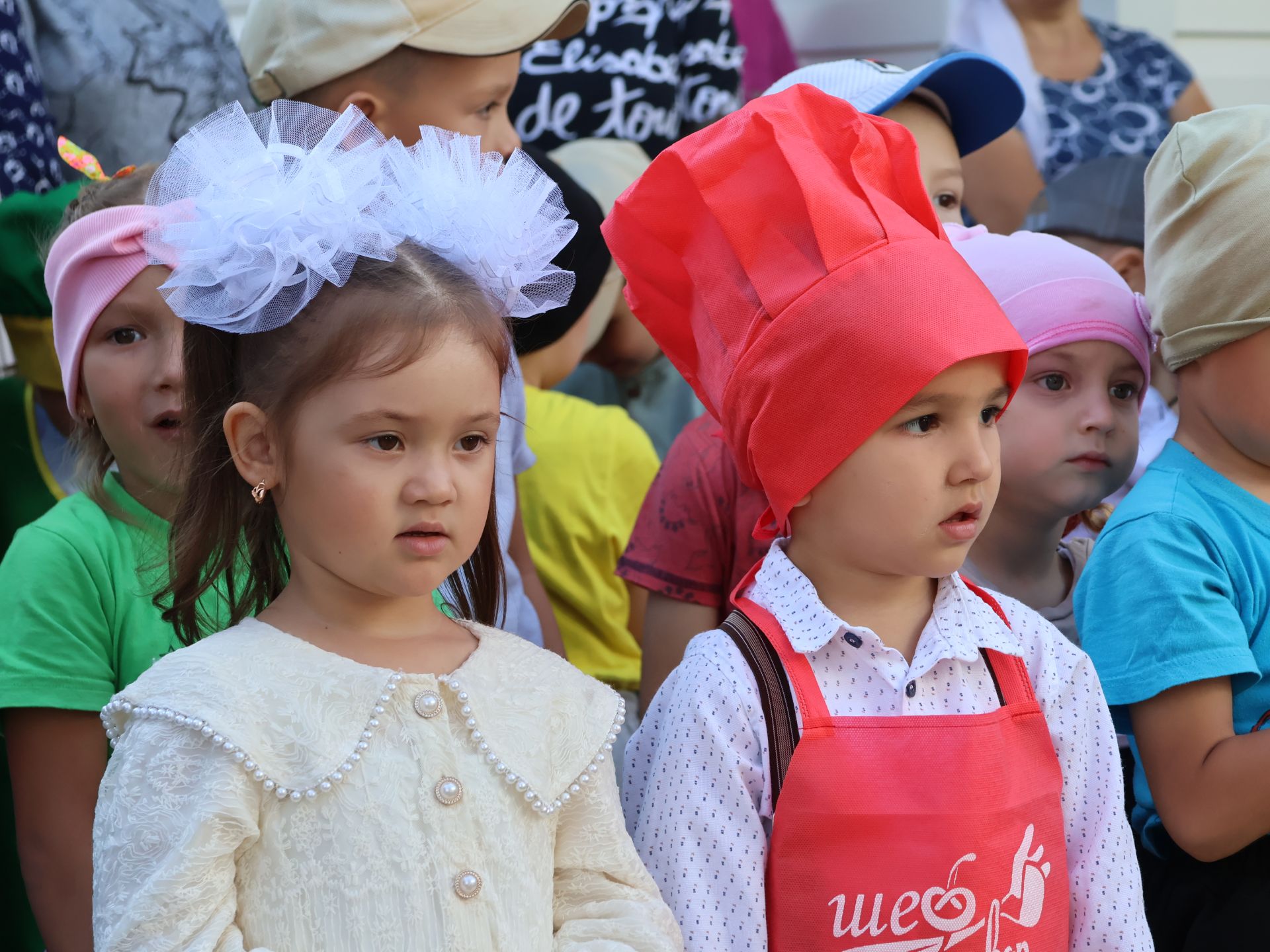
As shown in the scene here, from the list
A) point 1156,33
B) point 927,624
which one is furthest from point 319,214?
point 1156,33

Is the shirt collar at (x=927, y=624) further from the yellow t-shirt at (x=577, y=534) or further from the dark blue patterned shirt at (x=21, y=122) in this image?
the dark blue patterned shirt at (x=21, y=122)

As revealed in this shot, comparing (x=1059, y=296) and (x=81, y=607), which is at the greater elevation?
(x=1059, y=296)

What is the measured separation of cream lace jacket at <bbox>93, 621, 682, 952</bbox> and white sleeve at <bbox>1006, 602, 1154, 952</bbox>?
62cm

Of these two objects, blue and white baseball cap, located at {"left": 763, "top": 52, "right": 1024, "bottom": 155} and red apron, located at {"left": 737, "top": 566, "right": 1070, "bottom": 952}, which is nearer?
red apron, located at {"left": 737, "top": 566, "right": 1070, "bottom": 952}

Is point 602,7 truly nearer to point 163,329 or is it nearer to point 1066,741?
point 163,329

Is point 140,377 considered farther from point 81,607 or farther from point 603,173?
point 603,173

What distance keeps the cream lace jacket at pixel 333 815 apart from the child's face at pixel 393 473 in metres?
0.14

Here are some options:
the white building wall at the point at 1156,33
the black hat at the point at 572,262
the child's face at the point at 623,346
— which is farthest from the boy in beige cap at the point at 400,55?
the white building wall at the point at 1156,33

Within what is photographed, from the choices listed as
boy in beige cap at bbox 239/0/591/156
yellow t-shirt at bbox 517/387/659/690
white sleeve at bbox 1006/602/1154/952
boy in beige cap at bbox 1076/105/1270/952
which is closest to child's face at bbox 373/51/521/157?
boy in beige cap at bbox 239/0/591/156

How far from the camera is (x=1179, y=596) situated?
221cm

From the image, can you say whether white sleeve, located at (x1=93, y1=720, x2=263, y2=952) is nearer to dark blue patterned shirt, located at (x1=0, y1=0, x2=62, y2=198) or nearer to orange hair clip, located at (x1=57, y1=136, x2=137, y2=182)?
orange hair clip, located at (x1=57, y1=136, x2=137, y2=182)

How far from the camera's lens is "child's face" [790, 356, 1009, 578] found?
193cm

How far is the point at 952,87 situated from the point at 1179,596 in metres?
1.28

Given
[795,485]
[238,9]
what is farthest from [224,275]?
[238,9]
